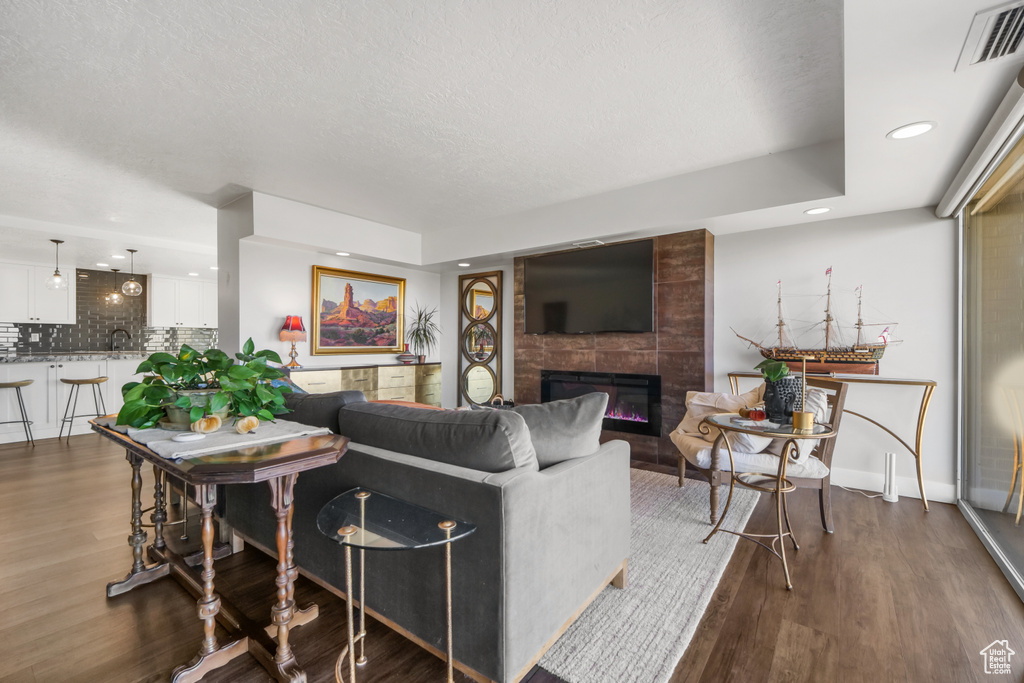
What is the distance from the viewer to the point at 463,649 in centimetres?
136

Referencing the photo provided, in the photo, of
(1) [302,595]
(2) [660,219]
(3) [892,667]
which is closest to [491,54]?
(2) [660,219]

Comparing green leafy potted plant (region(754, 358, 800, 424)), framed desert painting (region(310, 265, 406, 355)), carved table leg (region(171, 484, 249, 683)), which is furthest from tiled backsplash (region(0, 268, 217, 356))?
green leafy potted plant (region(754, 358, 800, 424))

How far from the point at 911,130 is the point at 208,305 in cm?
943

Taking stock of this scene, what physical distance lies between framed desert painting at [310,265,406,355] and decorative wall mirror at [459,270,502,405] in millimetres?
845

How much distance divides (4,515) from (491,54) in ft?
13.5

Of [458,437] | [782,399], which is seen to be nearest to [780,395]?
[782,399]

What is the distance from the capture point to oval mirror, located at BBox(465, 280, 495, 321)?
5.80m

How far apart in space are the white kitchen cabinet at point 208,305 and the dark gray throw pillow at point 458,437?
7.84m

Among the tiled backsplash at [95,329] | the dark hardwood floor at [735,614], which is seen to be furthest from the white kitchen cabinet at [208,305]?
the dark hardwood floor at [735,614]

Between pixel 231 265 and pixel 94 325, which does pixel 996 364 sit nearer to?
pixel 231 265

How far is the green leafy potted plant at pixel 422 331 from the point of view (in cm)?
602

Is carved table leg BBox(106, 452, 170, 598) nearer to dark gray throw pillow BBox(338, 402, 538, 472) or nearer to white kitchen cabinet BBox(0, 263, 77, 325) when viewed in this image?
dark gray throw pillow BBox(338, 402, 538, 472)

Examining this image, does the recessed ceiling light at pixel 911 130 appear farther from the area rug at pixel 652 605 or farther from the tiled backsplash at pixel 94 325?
the tiled backsplash at pixel 94 325

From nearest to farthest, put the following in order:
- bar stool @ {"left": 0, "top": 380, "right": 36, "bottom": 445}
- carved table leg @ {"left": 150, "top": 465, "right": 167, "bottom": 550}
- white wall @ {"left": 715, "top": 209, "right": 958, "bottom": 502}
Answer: carved table leg @ {"left": 150, "top": 465, "right": 167, "bottom": 550}
white wall @ {"left": 715, "top": 209, "right": 958, "bottom": 502}
bar stool @ {"left": 0, "top": 380, "right": 36, "bottom": 445}
